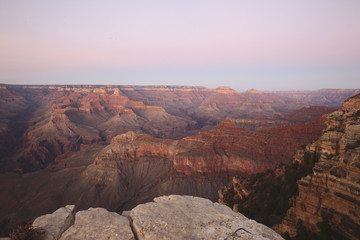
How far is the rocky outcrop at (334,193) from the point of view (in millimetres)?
13672

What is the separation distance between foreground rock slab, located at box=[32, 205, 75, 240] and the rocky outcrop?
1641 cm

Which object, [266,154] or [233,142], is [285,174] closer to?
[266,154]

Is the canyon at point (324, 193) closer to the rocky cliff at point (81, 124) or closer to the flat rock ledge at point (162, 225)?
the flat rock ledge at point (162, 225)

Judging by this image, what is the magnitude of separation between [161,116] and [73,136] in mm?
68226

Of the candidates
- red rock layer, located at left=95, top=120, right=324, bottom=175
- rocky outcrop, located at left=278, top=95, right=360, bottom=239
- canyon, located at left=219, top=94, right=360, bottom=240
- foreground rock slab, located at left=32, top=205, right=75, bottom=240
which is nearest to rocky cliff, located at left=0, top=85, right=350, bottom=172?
red rock layer, located at left=95, top=120, right=324, bottom=175

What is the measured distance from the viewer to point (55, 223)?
24.3 feet

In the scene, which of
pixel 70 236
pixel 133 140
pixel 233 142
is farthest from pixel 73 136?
pixel 70 236

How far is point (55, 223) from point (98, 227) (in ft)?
7.00

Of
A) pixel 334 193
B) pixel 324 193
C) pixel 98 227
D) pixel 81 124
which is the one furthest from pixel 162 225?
pixel 81 124

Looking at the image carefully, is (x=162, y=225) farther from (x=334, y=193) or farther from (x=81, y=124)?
(x=81, y=124)

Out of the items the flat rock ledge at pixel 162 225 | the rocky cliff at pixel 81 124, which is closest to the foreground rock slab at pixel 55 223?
the flat rock ledge at pixel 162 225

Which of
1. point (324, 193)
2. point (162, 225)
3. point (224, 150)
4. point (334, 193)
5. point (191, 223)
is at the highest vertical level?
point (162, 225)

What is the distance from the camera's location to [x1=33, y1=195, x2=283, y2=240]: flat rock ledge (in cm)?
Answer: 632

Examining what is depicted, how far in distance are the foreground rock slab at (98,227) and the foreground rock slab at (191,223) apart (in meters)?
0.40
